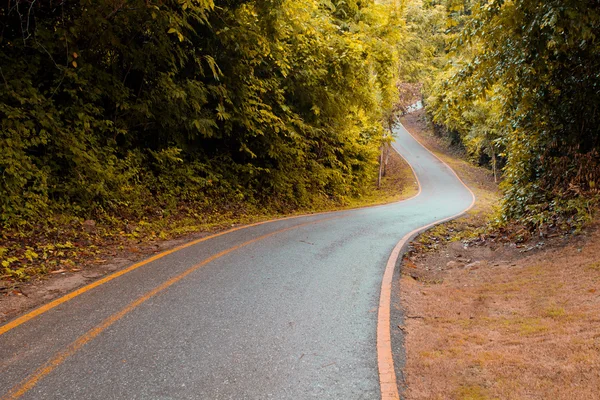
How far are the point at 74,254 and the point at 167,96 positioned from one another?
212 inches

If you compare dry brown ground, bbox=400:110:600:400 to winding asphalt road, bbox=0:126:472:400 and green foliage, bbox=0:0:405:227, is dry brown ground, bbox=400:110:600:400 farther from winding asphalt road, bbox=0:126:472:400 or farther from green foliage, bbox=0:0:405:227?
green foliage, bbox=0:0:405:227

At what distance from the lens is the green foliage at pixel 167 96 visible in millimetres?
8531

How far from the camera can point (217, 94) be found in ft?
41.9

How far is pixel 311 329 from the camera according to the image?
4727 mm

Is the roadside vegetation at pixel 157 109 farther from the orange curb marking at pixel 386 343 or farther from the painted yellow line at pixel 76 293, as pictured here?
the orange curb marking at pixel 386 343

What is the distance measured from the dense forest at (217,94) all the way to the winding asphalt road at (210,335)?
→ 365cm

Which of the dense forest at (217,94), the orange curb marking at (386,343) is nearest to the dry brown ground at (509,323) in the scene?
the orange curb marking at (386,343)

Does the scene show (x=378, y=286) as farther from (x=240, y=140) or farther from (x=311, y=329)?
(x=240, y=140)

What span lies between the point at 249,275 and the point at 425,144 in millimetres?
50028

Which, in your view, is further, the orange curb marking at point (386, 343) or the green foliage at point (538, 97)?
the green foliage at point (538, 97)

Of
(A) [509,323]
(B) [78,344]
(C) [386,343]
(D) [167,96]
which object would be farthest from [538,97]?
(B) [78,344]

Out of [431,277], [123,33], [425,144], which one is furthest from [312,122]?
[425,144]

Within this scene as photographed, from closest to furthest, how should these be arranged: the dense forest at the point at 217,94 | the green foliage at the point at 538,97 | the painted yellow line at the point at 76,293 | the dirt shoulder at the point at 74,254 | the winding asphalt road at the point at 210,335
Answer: the winding asphalt road at the point at 210,335, the painted yellow line at the point at 76,293, the dirt shoulder at the point at 74,254, the green foliage at the point at 538,97, the dense forest at the point at 217,94

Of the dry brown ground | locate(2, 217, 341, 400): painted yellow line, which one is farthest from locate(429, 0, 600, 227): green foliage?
locate(2, 217, 341, 400): painted yellow line
